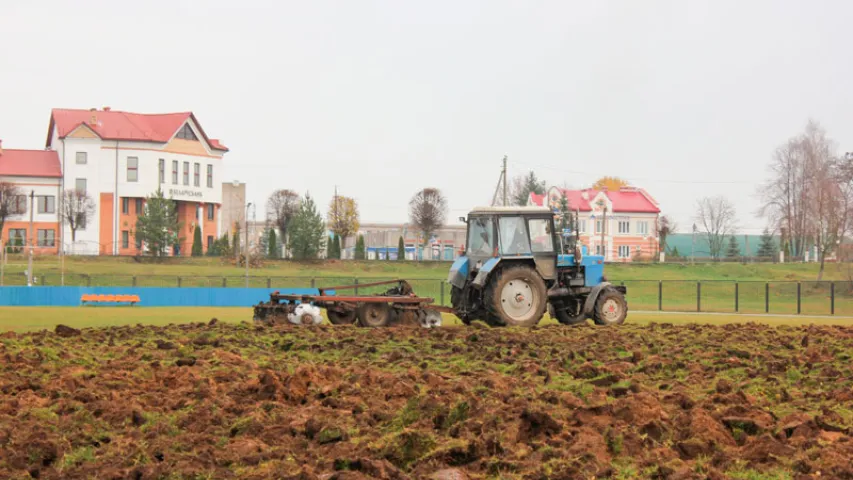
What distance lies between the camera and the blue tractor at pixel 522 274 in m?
22.2

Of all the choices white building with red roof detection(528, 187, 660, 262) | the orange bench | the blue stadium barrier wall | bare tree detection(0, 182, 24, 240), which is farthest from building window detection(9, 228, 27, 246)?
white building with red roof detection(528, 187, 660, 262)

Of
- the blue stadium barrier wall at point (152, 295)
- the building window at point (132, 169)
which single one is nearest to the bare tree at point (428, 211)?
the building window at point (132, 169)

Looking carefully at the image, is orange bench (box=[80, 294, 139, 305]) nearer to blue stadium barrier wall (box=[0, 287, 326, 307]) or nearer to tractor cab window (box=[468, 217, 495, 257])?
blue stadium barrier wall (box=[0, 287, 326, 307])

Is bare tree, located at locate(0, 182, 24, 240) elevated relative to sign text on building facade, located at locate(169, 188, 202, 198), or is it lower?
lower

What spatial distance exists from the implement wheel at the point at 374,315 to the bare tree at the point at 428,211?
6056 cm

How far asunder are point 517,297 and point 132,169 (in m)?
57.9

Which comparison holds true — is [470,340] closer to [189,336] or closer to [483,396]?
[189,336]

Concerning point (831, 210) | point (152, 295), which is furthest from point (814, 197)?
point (152, 295)

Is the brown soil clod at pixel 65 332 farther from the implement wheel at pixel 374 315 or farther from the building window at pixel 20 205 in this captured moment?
the building window at pixel 20 205

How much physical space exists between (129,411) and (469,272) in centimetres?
1322

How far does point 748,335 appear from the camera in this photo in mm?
20000

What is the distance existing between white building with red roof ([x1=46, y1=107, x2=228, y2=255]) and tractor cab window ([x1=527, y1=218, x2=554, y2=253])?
171 ft

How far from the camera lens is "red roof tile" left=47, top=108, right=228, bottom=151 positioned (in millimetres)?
74312

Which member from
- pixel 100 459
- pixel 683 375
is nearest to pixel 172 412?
pixel 100 459
